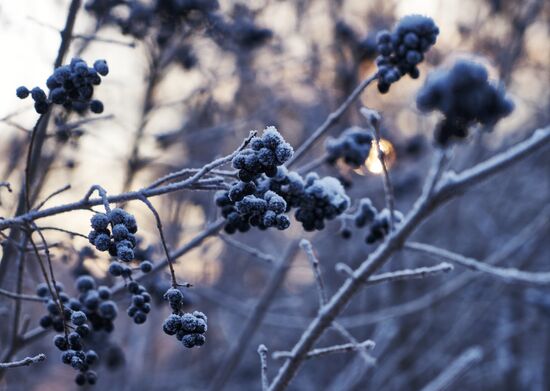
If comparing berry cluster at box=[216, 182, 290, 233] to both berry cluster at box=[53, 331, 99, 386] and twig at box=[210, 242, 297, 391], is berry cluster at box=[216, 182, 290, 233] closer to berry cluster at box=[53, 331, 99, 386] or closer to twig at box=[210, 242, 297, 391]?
berry cluster at box=[53, 331, 99, 386]

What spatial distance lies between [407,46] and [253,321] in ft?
7.60

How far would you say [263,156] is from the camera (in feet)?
4.93

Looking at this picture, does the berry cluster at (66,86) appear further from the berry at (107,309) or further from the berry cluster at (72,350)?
the berry at (107,309)

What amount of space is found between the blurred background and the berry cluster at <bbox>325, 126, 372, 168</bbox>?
0.11m

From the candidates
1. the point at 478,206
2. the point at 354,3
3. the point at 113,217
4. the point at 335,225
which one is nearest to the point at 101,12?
the point at 113,217

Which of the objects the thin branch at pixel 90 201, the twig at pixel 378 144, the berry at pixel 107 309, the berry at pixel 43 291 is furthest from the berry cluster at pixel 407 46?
the berry at pixel 43 291

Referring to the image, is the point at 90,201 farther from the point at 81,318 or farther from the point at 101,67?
the point at 101,67

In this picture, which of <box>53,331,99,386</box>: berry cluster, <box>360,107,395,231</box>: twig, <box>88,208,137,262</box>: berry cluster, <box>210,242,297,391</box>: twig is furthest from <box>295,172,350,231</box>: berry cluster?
<box>210,242,297,391</box>: twig

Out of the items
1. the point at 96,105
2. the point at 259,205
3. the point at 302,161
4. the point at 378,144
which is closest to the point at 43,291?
the point at 96,105

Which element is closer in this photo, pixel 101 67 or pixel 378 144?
pixel 101 67

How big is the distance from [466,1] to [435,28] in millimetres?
5250

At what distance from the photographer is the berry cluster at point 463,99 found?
192 cm

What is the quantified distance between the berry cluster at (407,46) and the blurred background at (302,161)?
57 cm

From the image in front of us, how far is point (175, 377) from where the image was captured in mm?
7043
